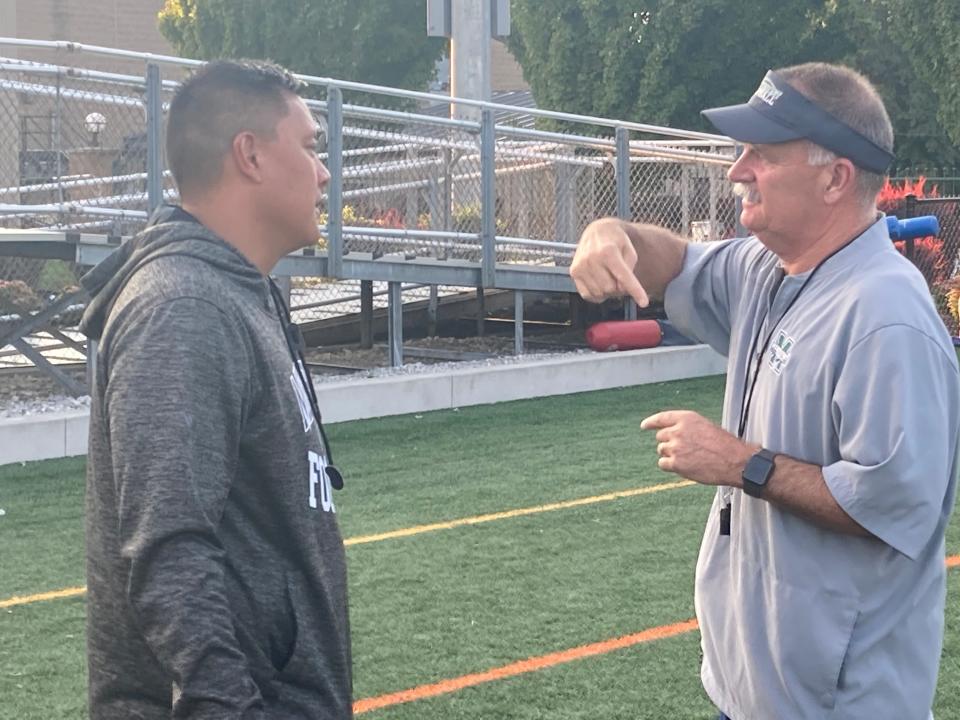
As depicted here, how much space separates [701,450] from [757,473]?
13cm

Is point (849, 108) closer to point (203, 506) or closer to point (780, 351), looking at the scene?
point (780, 351)

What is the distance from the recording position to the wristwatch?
288cm

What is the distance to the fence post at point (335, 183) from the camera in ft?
37.9

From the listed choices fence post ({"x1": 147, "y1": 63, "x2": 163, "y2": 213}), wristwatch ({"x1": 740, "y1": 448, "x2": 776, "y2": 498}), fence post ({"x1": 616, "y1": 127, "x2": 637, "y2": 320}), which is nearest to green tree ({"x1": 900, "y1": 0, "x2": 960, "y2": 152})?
fence post ({"x1": 616, "y1": 127, "x2": 637, "y2": 320})

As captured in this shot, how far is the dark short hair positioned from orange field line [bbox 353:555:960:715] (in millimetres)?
3279

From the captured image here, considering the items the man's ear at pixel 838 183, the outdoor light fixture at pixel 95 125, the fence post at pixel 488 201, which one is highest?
the man's ear at pixel 838 183

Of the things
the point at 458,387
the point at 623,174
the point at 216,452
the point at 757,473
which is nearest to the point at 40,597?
the point at 757,473

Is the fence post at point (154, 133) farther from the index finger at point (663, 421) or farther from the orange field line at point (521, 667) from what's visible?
the index finger at point (663, 421)

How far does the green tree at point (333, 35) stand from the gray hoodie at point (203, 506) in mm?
32979

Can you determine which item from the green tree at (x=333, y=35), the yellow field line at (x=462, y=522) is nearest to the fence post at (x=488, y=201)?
the yellow field line at (x=462, y=522)

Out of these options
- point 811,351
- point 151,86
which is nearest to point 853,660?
point 811,351

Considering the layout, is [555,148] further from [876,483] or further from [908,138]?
[908,138]

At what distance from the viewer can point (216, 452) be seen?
2336mm

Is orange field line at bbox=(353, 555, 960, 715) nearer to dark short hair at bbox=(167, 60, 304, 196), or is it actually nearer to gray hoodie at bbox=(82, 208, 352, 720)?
gray hoodie at bbox=(82, 208, 352, 720)
